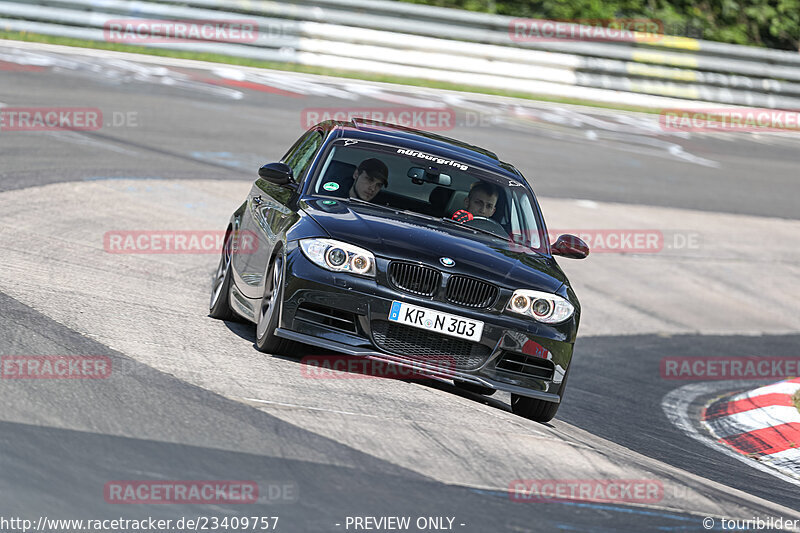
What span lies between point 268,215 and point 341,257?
125 centimetres

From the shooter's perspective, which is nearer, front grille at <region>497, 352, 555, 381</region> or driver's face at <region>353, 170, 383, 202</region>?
front grille at <region>497, 352, 555, 381</region>

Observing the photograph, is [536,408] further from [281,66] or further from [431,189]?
[281,66]

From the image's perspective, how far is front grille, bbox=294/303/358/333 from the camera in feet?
23.6

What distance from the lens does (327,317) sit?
720cm

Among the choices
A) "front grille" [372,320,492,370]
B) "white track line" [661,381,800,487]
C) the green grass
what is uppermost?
"front grille" [372,320,492,370]

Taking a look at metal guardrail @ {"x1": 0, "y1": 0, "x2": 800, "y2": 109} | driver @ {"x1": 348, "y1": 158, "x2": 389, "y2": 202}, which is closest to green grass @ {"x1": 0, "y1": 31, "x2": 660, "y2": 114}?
metal guardrail @ {"x1": 0, "y1": 0, "x2": 800, "y2": 109}

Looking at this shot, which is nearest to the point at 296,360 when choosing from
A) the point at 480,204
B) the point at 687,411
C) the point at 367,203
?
the point at 367,203

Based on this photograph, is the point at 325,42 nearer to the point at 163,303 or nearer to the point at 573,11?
the point at 573,11

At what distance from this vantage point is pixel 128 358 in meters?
6.93

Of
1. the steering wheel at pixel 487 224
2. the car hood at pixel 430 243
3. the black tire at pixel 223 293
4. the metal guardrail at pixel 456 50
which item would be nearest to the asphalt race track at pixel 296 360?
the black tire at pixel 223 293

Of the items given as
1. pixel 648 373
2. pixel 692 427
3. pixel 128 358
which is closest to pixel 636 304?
pixel 648 373

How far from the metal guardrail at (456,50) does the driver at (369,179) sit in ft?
50.3

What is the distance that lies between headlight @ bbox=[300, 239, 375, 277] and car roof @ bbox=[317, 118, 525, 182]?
164 cm

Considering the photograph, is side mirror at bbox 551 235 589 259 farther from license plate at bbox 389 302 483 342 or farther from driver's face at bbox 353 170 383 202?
license plate at bbox 389 302 483 342
